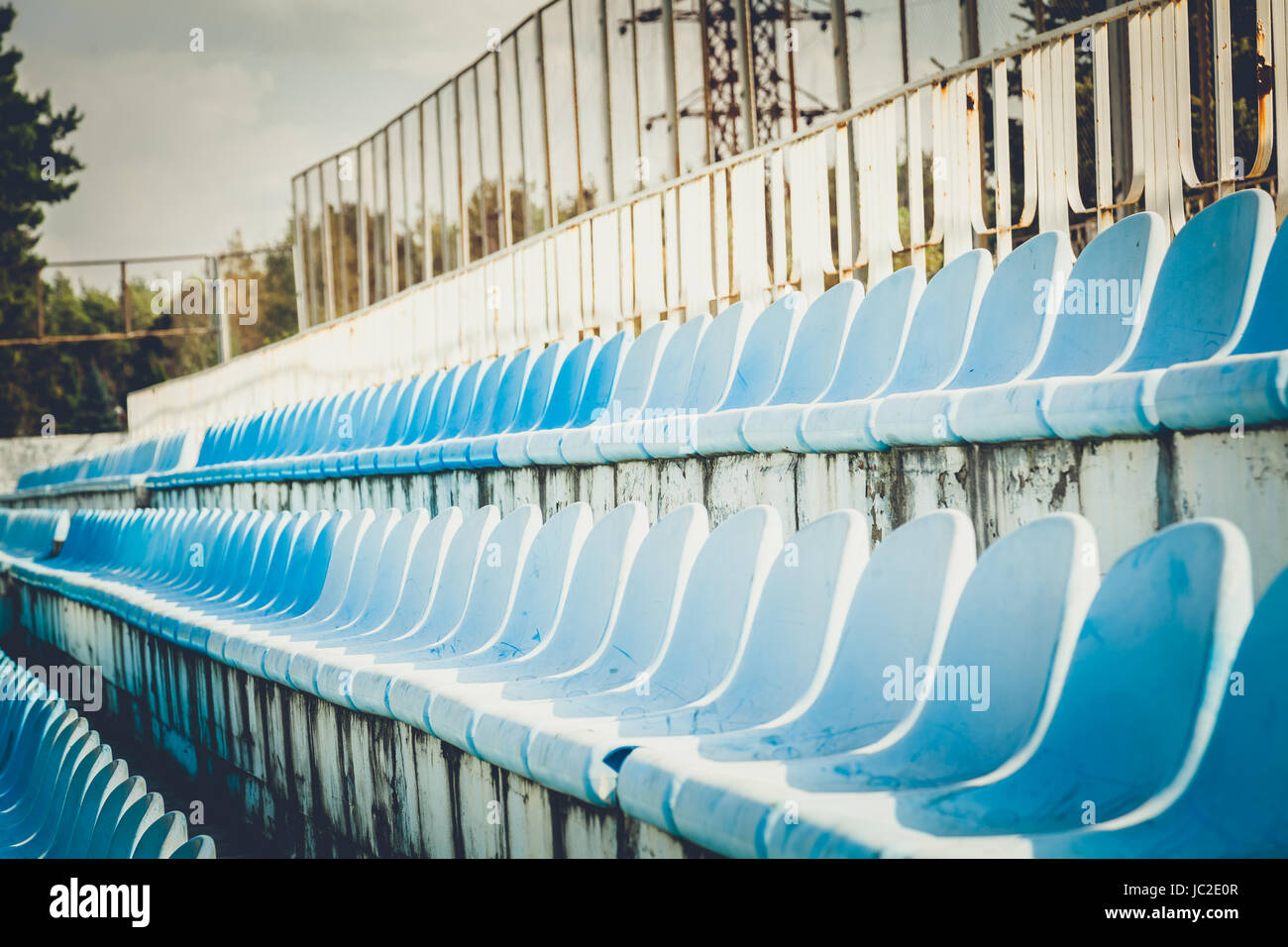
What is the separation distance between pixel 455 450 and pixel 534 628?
33.4 inches

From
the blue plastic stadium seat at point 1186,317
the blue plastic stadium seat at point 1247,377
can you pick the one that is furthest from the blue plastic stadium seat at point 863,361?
the blue plastic stadium seat at point 1247,377

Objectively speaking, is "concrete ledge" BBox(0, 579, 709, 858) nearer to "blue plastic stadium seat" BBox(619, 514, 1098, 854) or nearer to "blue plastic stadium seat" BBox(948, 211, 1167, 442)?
"blue plastic stadium seat" BBox(619, 514, 1098, 854)

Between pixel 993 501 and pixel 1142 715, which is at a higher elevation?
pixel 993 501

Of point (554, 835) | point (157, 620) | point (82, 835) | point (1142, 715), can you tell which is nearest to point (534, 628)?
point (554, 835)

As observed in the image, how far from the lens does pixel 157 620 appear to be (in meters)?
2.45

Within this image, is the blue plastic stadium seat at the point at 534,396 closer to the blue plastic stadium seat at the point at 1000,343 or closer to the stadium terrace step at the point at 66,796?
the stadium terrace step at the point at 66,796

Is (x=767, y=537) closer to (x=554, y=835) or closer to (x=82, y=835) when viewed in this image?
(x=554, y=835)

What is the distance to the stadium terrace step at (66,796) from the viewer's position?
1.27 metres

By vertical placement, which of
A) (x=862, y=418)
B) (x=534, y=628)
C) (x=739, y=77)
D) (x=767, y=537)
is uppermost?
(x=739, y=77)

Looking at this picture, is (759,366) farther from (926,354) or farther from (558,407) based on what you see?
(558,407)

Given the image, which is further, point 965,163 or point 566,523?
point 965,163

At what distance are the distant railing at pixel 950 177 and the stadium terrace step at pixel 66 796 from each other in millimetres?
1782
